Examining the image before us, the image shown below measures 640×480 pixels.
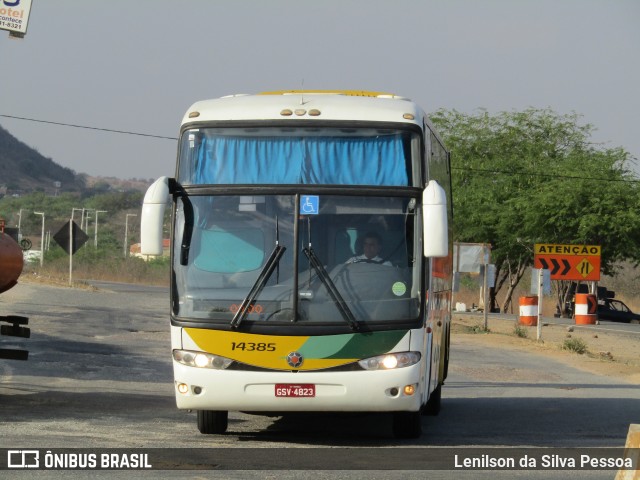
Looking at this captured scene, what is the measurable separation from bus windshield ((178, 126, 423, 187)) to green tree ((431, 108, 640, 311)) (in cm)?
4306

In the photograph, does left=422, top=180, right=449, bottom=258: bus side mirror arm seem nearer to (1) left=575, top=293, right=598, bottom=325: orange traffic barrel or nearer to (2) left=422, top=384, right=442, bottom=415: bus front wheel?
(2) left=422, top=384, right=442, bottom=415: bus front wheel

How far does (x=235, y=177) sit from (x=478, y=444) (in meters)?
3.43

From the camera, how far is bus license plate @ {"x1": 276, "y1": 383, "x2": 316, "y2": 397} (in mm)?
11352

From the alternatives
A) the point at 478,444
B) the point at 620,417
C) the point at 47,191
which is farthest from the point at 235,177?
the point at 47,191

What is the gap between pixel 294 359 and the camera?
11375 millimetres

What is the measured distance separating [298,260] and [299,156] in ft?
3.54

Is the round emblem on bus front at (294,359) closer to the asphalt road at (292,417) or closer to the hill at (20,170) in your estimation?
the asphalt road at (292,417)

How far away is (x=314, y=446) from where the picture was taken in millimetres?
11734

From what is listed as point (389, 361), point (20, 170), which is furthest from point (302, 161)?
point (20, 170)

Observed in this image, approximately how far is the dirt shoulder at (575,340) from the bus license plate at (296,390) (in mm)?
11140

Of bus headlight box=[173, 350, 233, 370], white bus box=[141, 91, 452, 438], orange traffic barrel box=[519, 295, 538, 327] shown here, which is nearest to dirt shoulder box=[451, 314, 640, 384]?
orange traffic barrel box=[519, 295, 538, 327]

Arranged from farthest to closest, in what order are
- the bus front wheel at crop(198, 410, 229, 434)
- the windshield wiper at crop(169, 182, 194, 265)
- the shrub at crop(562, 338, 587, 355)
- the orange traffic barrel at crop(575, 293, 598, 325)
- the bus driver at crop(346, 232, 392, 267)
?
1. the orange traffic barrel at crop(575, 293, 598, 325)
2. the shrub at crop(562, 338, 587, 355)
3. the bus front wheel at crop(198, 410, 229, 434)
4. the windshield wiper at crop(169, 182, 194, 265)
5. the bus driver at crop(346, 232, 392, 267)

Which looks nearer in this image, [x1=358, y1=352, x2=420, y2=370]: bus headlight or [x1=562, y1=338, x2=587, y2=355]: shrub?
[x1=358, y1=352, x2=420, y2=370]: bus headlight

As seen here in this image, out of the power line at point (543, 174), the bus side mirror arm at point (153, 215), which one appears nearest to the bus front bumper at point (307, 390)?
the bus side mirror arm at point (153, 215)
